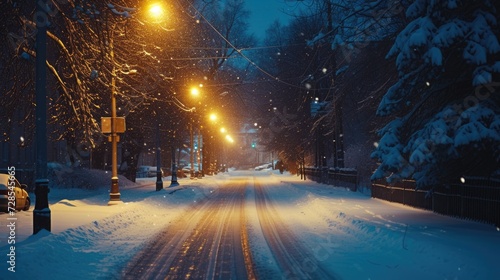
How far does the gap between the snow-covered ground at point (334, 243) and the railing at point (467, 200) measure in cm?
46

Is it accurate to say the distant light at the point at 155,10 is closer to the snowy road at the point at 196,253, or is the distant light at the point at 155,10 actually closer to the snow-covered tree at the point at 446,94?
the snowy road at the point at 196,253

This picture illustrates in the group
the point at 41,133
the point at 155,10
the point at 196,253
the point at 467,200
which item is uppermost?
the point at 155,10

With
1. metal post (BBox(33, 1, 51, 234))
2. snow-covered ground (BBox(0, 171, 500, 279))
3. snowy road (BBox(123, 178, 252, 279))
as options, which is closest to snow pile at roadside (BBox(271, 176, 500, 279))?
snow-covered ground (BBox(0, 171, 500, 279))

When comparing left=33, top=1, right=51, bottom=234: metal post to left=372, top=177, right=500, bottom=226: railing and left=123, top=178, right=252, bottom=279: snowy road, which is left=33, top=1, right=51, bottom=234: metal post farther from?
left=372, top=177, right=500, bottom=226: railing

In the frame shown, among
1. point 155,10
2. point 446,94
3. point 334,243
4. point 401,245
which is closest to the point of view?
point 401,245

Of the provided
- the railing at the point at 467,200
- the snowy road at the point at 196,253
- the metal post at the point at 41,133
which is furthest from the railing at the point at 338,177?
the metal post at the point at 41,133

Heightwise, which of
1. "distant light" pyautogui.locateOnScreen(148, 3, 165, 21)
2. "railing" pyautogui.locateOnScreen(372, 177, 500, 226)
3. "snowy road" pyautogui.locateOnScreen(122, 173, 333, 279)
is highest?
"distant light" pyautogui.locateOnScreen(148, 3, 165, 21)

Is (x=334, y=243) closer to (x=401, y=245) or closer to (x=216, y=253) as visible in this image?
(x=401, y=245)

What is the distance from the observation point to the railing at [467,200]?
43.2ft

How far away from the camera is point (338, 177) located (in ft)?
117

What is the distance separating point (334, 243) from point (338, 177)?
23.7 m

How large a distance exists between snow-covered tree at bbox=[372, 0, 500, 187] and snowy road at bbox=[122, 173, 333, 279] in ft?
10.9

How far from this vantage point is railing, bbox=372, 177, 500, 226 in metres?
13.2

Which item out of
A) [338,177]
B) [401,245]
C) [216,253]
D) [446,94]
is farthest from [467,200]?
[338,177]
